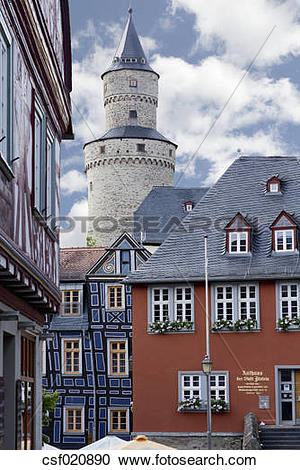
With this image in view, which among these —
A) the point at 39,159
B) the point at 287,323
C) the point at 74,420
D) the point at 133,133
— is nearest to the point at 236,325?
the point at 287,323

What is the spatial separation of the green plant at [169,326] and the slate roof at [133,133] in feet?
183

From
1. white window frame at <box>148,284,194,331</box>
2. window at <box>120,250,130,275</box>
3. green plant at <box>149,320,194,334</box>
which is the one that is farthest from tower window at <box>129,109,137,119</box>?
green plant at <box>149,320,194,334</box>

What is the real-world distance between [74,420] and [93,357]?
2825mm

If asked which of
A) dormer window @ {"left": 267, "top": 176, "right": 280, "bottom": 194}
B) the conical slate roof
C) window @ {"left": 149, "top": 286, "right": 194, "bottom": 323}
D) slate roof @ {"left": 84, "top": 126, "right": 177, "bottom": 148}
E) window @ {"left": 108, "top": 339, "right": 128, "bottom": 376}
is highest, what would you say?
the conical slate roof

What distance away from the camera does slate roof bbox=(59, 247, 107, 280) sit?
1652 inches

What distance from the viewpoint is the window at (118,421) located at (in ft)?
131

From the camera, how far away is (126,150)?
270 feet

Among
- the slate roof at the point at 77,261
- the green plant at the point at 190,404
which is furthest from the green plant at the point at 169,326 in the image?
the slate roof at the point at 77,261

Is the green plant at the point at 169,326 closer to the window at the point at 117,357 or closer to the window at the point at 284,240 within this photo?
the window at the point at 284,240

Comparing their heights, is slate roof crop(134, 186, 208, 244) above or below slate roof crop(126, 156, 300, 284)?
above

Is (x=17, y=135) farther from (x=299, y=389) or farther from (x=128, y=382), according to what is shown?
(x=128, y=382)

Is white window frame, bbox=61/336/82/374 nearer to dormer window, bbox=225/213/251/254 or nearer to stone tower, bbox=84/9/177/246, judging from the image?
dormer window, bbox=225/213/251/254

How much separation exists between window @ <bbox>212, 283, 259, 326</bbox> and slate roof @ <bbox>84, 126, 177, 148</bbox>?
182 feet

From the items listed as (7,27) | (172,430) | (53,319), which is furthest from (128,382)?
(7,27)
